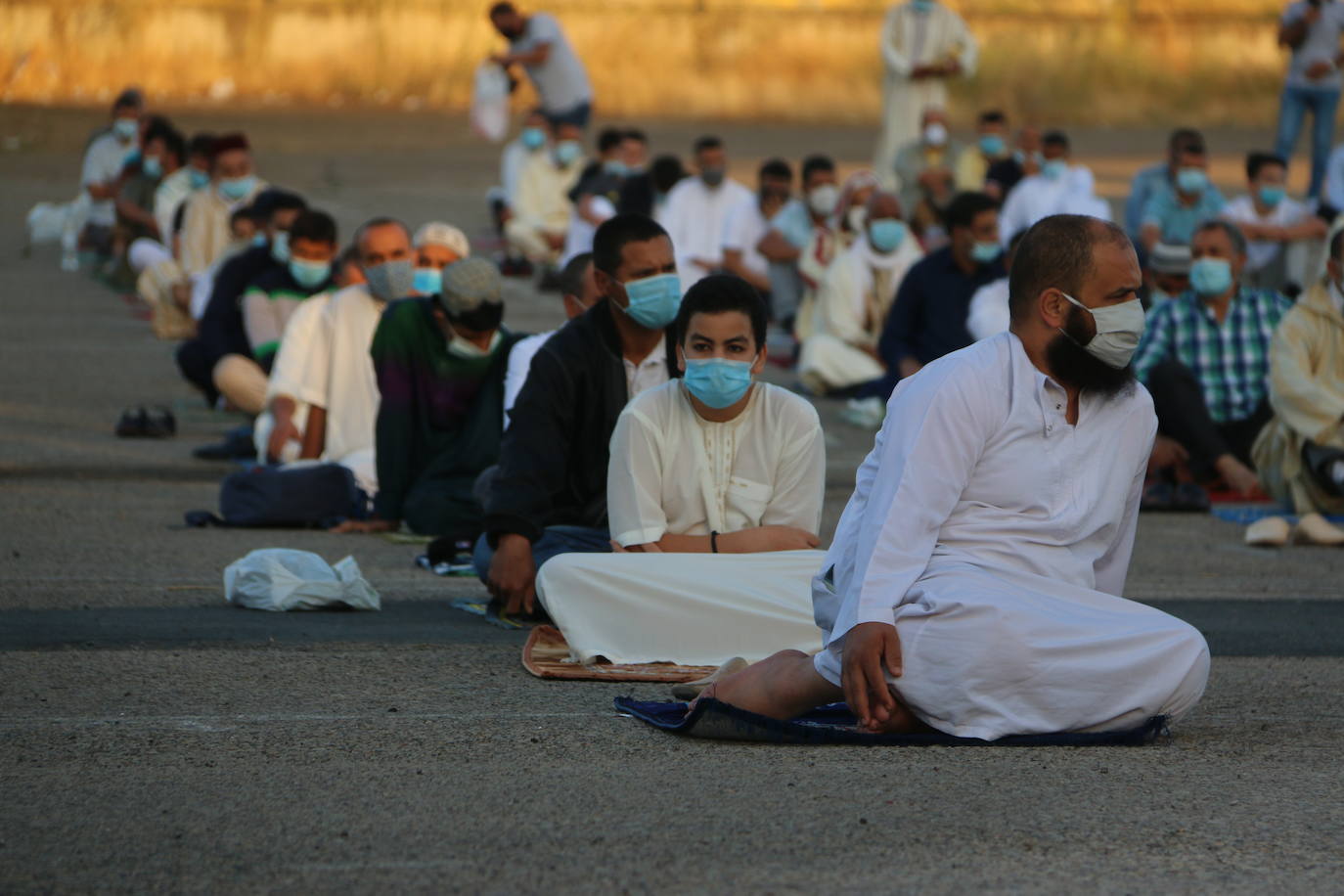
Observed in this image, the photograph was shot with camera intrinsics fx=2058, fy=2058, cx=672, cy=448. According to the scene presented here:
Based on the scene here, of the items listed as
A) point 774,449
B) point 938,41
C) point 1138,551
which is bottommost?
point 1138,551

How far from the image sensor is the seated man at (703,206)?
16453mm

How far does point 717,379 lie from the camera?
559 centimetres

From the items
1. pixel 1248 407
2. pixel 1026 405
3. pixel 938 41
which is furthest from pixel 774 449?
pixel 938 41

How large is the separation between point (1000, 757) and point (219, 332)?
754cm

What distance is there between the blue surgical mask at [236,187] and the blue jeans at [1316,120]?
8.21 m

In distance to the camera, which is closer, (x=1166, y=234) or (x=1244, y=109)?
(x=1166, y=234)

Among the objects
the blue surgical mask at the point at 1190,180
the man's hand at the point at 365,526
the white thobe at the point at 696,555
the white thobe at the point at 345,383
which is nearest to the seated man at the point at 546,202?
the blue surgical mask at the point at 1190,180

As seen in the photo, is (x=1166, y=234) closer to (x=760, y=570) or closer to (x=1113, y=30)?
(x=760, y=570)

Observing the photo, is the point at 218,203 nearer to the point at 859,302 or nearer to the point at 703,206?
the point at 703,206

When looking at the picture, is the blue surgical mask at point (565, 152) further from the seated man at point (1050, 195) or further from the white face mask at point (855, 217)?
the white face mask at point (855, 217)

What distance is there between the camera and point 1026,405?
4387 mm

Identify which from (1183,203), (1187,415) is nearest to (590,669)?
(1187,415)

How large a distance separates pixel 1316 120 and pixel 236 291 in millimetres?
10055

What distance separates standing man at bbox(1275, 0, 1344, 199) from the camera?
54.7 feet
